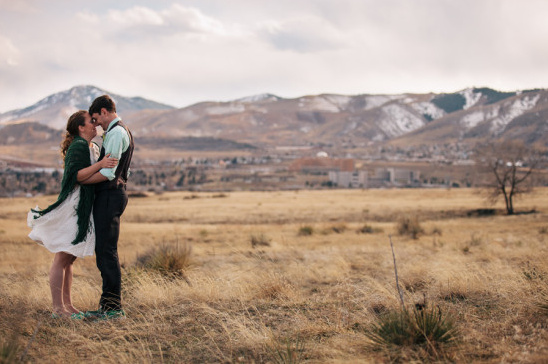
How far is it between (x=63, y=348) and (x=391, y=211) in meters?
38.8

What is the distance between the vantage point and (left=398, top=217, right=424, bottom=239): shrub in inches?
894

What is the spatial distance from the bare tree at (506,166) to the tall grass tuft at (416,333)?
1485 inches

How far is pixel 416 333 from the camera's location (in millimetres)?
3975

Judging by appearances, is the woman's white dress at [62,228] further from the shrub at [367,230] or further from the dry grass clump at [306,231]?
the shrub at [367,230]

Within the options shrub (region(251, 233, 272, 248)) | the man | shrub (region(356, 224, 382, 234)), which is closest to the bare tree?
shrub (region(356, 224, 382, 234))

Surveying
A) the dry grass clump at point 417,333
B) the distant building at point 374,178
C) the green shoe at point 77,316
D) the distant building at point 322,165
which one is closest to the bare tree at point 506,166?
the dry grass clump at point 417,333

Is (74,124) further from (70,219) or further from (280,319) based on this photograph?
(280,319)

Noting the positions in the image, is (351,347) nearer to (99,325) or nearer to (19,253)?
(99,325)

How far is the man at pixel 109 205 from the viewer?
5.33m

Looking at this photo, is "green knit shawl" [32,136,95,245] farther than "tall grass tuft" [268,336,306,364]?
Yes

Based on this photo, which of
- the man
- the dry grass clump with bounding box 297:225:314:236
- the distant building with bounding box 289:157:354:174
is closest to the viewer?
the man

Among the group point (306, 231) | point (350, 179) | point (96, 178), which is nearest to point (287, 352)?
point (96, 178)

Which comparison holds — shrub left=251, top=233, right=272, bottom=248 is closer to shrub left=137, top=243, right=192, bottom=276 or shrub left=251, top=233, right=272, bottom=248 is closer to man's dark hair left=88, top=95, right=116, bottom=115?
shrub left=137, top=243, right=192, bottom=276

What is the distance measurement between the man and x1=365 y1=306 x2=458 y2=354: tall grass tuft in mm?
3036
